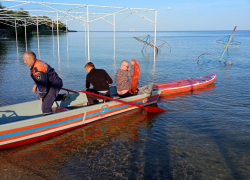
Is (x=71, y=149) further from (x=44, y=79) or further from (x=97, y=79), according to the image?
(x=97, y=79)

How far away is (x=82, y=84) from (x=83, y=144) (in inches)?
266

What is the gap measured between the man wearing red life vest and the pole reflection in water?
0.93 metres

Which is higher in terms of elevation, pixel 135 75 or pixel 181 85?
pixel 135 75

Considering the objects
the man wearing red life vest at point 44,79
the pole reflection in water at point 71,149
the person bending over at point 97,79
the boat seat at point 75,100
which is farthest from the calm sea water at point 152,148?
the boat seat at point 75,100

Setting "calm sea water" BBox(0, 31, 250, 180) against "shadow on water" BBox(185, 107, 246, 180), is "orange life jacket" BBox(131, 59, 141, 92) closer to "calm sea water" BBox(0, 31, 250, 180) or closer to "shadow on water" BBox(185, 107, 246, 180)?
"calm sea water" BBox(0, 31, 250, 180)

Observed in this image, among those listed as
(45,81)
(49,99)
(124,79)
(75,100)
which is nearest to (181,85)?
(124,79)

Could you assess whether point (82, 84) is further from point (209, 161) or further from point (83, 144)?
point (209, 161)

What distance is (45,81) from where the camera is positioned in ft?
18.2

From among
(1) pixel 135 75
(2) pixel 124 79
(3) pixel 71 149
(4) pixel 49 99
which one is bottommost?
(3) pixel 71 149

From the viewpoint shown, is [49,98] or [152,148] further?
[49,98]

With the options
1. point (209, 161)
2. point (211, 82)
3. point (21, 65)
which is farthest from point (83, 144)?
point (21, 65)

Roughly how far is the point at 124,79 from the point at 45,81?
2.84 m

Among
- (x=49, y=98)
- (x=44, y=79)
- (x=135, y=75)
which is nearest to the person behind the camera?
(x=44, y=79)

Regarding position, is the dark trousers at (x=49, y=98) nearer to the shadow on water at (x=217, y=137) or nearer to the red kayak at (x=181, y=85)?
the shadow on water at (x=217, y=137)
